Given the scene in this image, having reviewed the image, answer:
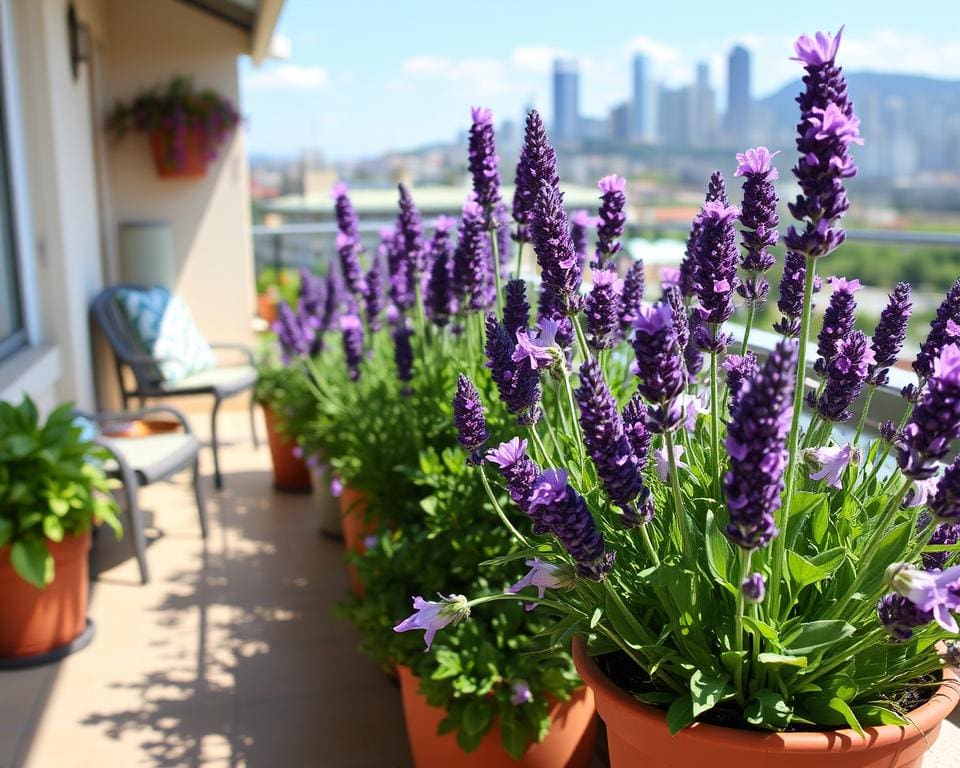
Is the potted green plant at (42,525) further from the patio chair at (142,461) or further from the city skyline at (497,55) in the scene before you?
the city skyline at (497,55)

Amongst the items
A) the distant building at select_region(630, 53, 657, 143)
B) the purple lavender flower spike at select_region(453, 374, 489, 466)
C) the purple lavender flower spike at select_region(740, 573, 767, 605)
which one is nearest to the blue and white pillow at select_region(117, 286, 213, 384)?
the purple lavender flower spike at select_region(453, 374, 489, 466)

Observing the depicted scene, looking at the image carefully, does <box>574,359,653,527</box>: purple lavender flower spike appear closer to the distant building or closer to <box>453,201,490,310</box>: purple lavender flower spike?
<box>453,201,490,310</box>: purple lavender flower spike

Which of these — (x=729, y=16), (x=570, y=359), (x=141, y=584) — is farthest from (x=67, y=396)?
(x=729, y=16)

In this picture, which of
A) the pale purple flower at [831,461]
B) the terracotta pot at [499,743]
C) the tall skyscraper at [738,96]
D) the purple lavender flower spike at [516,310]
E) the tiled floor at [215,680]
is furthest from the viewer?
the tall skyscraper at [738,96]

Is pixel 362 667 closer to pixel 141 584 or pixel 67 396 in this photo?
pixel 141 584

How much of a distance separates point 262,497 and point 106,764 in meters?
2.45

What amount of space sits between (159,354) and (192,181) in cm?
188

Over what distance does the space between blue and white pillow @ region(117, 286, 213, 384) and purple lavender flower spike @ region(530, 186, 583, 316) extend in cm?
435

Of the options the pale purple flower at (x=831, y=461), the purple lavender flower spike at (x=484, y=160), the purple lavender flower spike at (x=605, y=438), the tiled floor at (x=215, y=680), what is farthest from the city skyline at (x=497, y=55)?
the purple lavender flower spike at (x=605, y=438)

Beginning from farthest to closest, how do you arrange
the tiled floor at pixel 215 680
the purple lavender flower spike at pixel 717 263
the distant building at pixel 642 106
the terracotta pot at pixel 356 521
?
the distant building at pixel 642 106, the terracotta pot at pixel 356 521, the tiled floor at pixel 215 680, the purple lavender flower spike at pixel 717 263

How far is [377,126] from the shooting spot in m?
45.5

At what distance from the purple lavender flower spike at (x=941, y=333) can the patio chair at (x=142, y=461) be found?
2919mm

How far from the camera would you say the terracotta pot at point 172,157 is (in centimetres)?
661

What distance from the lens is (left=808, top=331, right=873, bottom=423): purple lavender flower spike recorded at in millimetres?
1343
